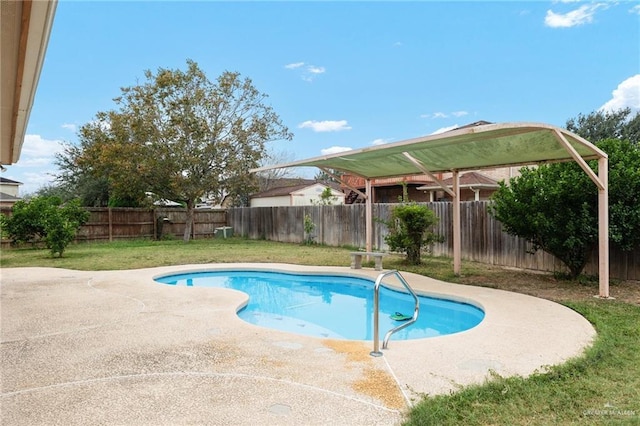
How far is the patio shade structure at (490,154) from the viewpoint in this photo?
602 centimetres

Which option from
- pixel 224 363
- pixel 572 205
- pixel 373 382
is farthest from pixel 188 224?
pixel 373 382

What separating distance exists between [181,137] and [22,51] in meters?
15.5

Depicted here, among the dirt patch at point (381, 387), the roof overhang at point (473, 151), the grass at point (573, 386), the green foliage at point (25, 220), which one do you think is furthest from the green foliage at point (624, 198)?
the green foliage at point (25, 220)

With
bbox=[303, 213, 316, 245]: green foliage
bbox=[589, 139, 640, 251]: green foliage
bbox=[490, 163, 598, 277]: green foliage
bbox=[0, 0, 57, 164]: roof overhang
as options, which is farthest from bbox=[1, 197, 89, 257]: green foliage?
bbox=[589, 139, 640, 251]: green foliage

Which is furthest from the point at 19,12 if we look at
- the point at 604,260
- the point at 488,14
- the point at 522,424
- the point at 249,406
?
the point at 488,14

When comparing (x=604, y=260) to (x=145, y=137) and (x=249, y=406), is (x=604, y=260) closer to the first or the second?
(x=249, y=406)

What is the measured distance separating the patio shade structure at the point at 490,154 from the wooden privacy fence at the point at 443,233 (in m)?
2.04

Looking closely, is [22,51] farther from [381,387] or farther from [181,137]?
[181,137]

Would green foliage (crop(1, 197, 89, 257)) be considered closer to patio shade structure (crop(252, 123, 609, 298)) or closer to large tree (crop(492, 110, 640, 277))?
patio shade structure (crop(252, 123, 609, 298))

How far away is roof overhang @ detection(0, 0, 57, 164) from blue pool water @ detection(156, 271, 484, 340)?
14.1 feet

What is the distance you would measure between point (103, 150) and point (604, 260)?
56.3 ft

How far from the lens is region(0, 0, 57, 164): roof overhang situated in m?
2.13

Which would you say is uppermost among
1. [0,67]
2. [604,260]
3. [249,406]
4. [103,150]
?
[103,150]

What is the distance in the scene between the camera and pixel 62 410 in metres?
3.05
